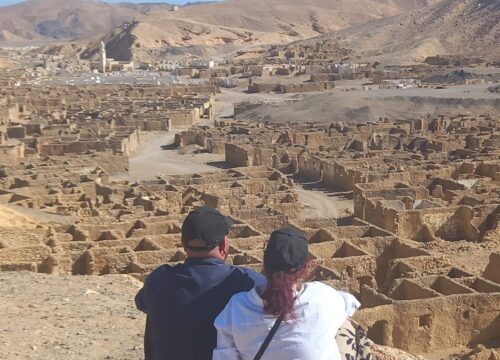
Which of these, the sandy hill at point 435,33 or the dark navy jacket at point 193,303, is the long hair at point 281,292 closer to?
the dark navy jacket at point 193,303

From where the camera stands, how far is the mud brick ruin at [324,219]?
1508 cm

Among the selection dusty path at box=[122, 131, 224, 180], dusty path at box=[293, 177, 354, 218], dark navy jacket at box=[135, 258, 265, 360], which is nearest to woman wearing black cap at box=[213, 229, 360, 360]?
dark navy jacket at box=[135, 258, 265, 360]

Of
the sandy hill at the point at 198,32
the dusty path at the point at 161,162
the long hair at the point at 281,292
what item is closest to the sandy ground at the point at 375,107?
the dusty path at the point at 161,162

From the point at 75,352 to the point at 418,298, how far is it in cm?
742

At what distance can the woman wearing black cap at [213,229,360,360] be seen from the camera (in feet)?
15.4

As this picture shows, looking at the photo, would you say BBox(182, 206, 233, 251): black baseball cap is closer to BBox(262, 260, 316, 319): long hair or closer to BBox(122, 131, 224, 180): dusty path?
BBox(262, 260, 316, 319): long hair

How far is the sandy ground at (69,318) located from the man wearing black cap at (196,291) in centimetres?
483

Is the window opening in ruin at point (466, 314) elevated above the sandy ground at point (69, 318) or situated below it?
below

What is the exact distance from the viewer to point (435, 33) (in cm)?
13000

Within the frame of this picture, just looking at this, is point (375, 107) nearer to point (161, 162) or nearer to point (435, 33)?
point (161, 162)

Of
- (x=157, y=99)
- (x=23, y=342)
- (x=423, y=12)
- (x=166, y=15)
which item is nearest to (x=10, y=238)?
(x=23, y=342)

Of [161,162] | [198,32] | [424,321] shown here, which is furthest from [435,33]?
[424,321]

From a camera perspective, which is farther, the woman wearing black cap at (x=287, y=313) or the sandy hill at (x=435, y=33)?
the sandy hill at (x=435, y=33)

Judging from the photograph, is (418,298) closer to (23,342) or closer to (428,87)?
(23,342)
